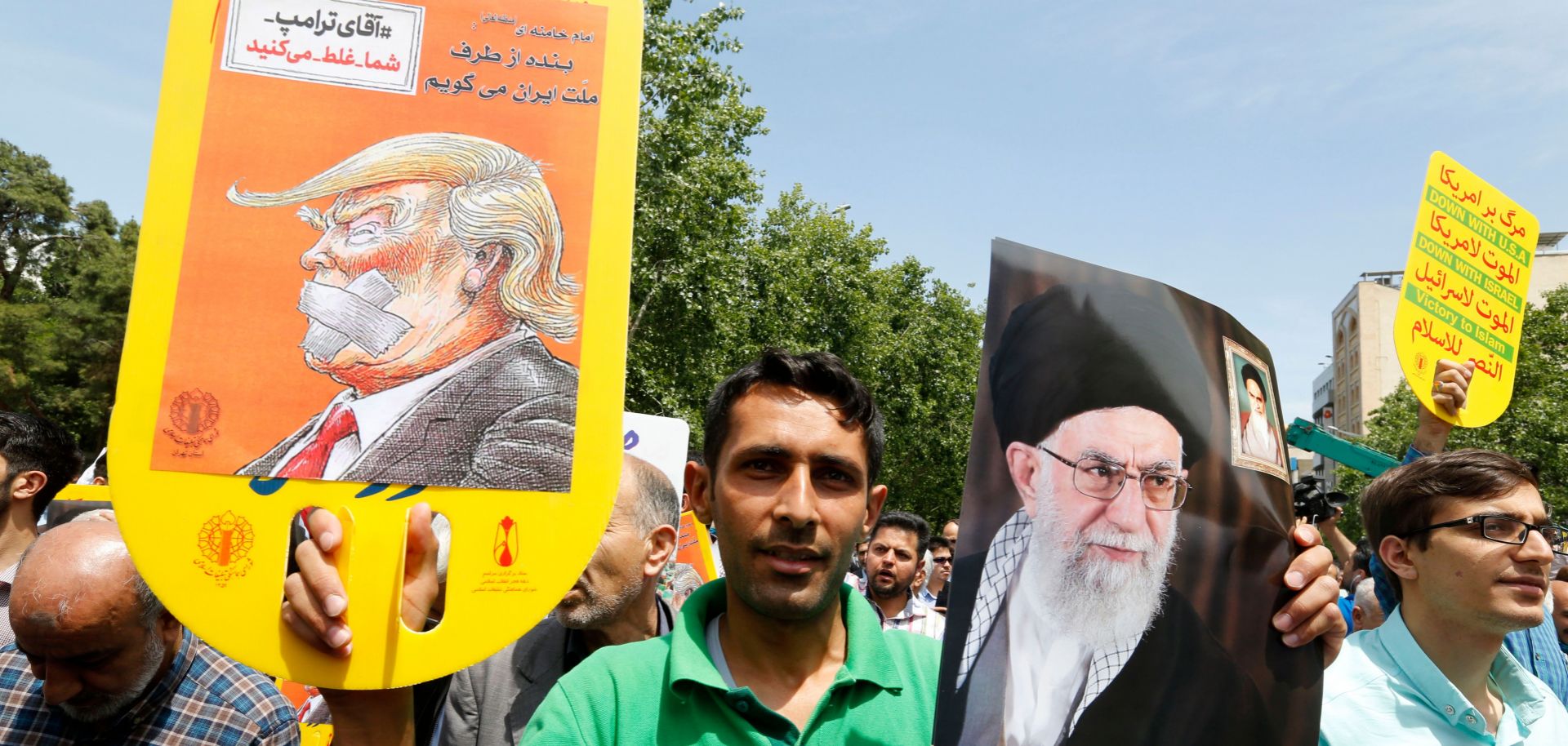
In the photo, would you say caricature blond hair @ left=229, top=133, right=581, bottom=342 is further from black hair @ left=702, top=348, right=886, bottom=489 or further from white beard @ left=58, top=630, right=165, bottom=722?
white beard @ left=58, top=630, right=165, bottom=722

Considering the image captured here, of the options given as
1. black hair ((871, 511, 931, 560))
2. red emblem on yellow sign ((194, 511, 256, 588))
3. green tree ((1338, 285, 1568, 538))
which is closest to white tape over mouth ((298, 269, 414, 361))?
red emblem on yellow sign ((194, 511, 256, 588))

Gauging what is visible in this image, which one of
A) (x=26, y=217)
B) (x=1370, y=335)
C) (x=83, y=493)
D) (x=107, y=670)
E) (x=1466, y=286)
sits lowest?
(x=107, y=670)

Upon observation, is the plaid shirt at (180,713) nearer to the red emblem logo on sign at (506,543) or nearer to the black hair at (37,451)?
the red emblem logo on sign at (506,543)

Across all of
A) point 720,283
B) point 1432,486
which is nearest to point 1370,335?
point 720,283

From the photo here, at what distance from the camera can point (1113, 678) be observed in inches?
67.1

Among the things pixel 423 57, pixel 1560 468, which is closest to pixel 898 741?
pixel 423 57

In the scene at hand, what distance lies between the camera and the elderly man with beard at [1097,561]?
1.65 metres

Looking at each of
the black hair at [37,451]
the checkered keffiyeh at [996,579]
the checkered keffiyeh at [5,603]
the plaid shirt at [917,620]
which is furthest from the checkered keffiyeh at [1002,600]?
the plaid shirt at [917,620]

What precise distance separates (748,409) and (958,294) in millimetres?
36125

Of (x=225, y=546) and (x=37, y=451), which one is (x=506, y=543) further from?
(x=37, y=451)

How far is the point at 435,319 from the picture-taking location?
1995mm

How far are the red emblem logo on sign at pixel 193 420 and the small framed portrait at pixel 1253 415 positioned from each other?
1.69 m

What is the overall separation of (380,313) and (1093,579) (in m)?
1.32

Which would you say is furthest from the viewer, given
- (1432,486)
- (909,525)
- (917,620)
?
(909,525)
